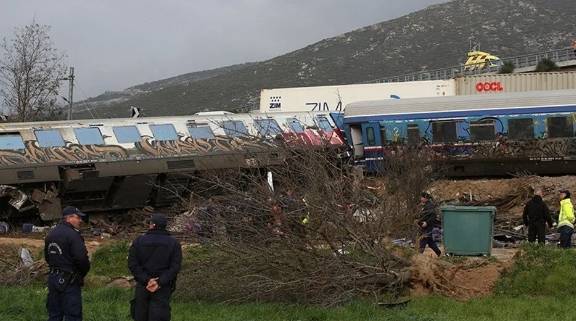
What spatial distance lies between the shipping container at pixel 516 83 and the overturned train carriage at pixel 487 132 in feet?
49.1

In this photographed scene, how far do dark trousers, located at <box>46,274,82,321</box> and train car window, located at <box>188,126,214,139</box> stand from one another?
1515 cm

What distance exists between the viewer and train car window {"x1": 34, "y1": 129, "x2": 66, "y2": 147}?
21.0 meters

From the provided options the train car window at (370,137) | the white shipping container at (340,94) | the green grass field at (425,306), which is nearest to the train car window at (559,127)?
the train car window at (370,137)

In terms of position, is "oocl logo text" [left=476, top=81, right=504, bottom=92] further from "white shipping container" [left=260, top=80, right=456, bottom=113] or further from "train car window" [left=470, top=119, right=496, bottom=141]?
"train car window" [left=470, top=119, right=496, bottom=141]

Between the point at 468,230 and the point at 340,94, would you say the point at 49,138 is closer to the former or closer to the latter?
the point at 468,230

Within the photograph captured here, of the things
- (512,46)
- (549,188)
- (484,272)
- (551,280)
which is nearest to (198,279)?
(484,272)

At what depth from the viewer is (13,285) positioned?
516 inches

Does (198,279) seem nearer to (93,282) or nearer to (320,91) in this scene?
(93,282)

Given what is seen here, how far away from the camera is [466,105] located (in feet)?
81.3

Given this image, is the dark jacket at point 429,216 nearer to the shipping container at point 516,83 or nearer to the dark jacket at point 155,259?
the dark jacket at point 155,259

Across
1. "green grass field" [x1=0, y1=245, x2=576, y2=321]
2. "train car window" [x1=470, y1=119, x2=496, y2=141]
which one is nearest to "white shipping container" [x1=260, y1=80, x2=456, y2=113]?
"train car window" [x1=470, y1=119, x2=496, y2=141]

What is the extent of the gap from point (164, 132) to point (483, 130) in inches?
402

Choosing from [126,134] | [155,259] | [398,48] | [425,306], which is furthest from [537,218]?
[398,48]

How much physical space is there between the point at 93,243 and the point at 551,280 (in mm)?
10849
